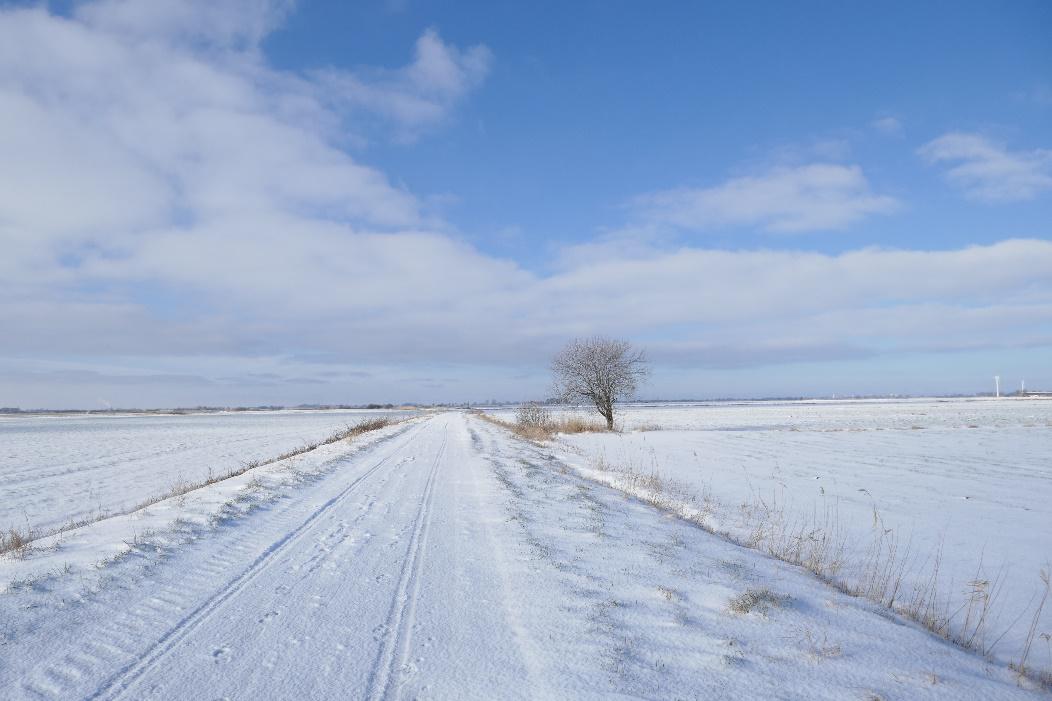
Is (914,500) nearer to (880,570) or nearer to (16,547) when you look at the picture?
(880,570)

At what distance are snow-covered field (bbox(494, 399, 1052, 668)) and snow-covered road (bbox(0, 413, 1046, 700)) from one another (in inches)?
77.4

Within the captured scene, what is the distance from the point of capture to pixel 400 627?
5.08 metres

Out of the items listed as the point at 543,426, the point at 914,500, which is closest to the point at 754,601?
the point at 914,500

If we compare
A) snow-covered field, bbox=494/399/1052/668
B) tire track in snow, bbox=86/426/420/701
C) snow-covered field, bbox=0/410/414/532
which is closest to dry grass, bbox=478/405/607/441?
snow-covered field, bbox=494/399/1052/668

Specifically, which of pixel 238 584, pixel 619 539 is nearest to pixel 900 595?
pixel 619 539

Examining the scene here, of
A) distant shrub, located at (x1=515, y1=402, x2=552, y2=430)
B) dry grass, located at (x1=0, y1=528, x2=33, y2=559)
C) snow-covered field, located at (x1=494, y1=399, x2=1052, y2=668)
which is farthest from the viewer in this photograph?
distant shrub, located at (x1=515, y1=402, x2=552, y2=430)

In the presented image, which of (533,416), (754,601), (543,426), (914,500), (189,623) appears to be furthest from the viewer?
(533,416)

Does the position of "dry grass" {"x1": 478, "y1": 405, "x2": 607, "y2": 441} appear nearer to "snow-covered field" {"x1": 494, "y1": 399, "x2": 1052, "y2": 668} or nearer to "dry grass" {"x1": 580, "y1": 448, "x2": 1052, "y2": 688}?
"snow-covered field" {"x1": 494, "y1": 399, "x2": 1052, "y2": 668}

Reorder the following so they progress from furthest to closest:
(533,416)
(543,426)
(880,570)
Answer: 1. (533,416)
2. (543,426)
3. (880,570)

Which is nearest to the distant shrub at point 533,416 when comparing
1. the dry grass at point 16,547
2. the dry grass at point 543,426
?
the dry grass at point 543,426

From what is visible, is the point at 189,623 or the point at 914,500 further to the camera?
the point at 914,500

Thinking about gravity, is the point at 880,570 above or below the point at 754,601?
below

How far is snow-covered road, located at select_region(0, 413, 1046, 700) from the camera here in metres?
4.12

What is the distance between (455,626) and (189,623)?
7.77 feet
